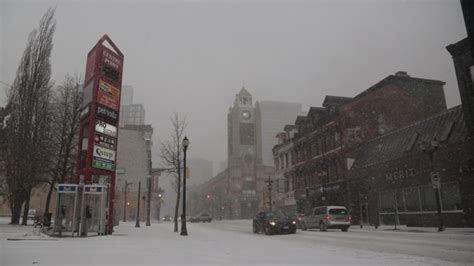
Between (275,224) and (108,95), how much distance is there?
12.8 m

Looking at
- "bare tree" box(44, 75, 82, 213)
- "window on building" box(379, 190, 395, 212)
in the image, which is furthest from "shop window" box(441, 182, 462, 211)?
"bare tree" box(44, 75, 82, 213)

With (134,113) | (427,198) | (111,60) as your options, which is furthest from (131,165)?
(134,113)

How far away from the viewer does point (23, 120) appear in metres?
26.3

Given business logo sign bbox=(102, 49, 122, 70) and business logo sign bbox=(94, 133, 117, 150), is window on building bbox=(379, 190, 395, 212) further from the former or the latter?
business logo sign bbox=(102, 49, 122, 70)

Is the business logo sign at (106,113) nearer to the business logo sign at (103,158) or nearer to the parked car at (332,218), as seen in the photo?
the business logo sign at (103,158)

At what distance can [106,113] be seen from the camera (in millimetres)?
19922

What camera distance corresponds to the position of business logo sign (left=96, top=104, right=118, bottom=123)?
19.4 metres

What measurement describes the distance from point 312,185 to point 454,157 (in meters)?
22.8

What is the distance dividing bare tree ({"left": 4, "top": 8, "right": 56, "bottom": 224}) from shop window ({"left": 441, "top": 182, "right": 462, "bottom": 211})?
29.2 m

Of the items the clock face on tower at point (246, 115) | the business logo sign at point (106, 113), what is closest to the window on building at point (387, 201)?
the business logo sign at point (106, 113)

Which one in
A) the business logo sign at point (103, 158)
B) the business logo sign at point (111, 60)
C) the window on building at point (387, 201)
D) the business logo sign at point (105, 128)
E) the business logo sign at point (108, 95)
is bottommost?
the window on building at point (387, 201)

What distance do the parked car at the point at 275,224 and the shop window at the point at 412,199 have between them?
37.2 ft

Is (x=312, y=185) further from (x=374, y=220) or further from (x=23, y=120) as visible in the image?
(x=23, y=120)

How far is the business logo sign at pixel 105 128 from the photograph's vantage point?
19.2 metres
